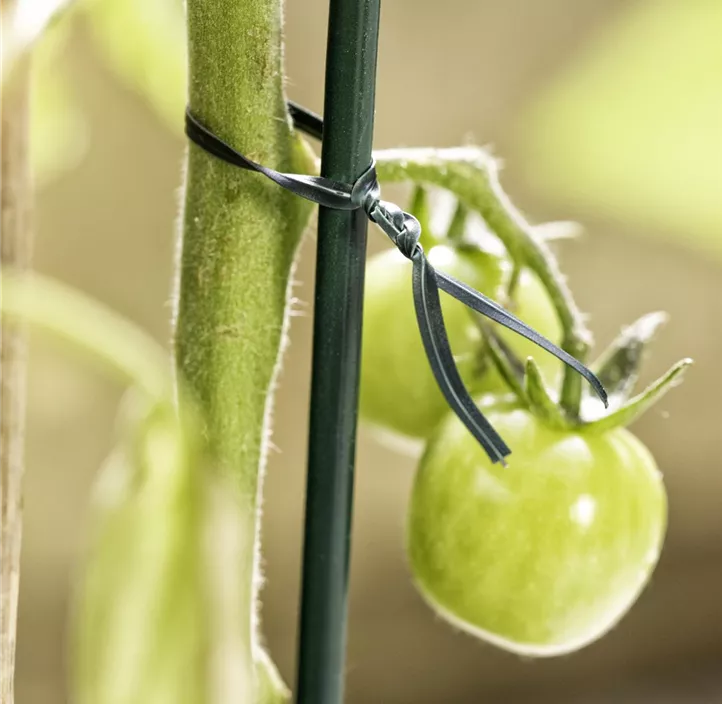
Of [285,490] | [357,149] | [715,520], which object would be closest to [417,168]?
[357,149]

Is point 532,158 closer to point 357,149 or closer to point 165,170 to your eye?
point 165,170

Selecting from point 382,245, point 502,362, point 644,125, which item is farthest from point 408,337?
point 382,245

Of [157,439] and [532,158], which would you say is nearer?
[157,439]

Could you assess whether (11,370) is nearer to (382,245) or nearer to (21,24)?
(21,24)

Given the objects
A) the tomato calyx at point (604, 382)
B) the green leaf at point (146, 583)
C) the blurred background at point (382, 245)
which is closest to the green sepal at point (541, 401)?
the tomato calyx at point (604, 382)

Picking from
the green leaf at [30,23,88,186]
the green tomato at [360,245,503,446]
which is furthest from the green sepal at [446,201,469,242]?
the green leaf at [30,23,88,186]

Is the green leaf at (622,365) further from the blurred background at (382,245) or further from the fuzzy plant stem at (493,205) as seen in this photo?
the blurred background at (382,245)
